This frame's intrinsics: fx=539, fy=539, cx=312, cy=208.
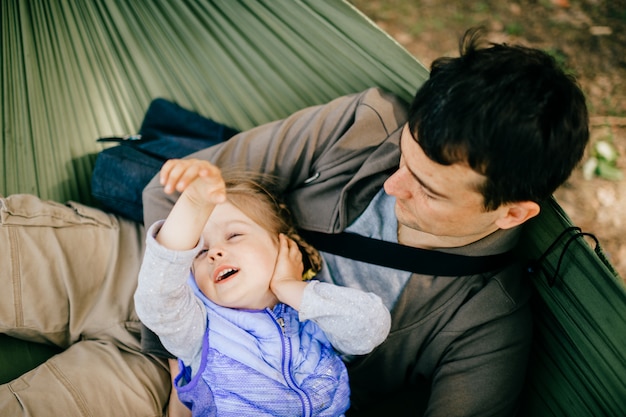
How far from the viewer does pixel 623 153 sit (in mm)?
2291

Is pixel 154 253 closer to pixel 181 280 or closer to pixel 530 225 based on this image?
pixel 181 280

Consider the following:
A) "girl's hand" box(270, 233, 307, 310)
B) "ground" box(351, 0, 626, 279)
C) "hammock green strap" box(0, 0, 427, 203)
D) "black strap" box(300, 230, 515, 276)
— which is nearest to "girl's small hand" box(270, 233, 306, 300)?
"girl's hand" box(270, 233, 307, 310)

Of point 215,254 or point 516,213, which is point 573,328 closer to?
point 516,213

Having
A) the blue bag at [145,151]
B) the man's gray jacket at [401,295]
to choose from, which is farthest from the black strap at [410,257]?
the blue bag at [145,151]

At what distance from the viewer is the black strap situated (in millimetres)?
1273

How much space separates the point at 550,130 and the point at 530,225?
0.32 meters

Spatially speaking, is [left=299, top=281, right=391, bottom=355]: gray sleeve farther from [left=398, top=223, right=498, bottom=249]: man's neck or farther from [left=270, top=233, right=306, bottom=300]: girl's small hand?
[left=398, top=223, right=498, bottom=249]: man's neck

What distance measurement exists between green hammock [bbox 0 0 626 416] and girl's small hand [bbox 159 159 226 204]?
64 cm

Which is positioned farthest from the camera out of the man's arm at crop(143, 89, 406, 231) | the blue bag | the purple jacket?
the blue bag

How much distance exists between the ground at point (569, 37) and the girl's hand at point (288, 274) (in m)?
1.37

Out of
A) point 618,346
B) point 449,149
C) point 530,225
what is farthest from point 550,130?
point 618,346

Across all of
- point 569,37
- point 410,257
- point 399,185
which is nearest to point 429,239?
point 410,257

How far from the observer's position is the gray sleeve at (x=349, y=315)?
3.74 ft

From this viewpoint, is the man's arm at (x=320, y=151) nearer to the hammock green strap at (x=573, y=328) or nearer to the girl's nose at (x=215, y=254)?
the girl's nose at (x=215, y=254)
